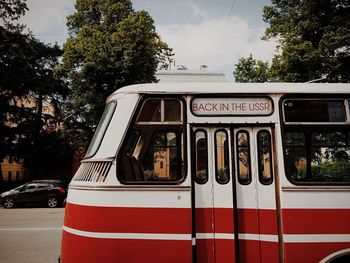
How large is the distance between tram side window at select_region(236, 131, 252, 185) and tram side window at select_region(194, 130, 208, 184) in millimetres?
442

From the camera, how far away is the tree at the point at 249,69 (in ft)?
A: 93.6

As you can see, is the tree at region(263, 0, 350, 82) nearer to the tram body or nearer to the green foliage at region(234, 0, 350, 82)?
the green foliage at region(234, 0, 350, 82)

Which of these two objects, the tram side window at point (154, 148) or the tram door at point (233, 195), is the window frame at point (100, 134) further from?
the tram door at point (233, 195)

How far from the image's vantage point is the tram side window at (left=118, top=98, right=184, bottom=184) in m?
4.26

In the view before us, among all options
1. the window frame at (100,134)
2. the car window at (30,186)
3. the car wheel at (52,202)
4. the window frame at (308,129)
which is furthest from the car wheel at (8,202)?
Answer: the window frame at (308,129)

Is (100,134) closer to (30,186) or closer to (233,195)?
(233,195)

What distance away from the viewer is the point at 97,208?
409cm

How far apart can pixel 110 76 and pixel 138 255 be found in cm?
2011

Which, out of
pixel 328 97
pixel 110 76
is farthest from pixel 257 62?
pixel 328 97

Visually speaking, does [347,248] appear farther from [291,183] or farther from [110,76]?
[110,76]

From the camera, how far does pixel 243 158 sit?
440cm

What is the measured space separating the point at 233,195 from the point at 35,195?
59.4 ft

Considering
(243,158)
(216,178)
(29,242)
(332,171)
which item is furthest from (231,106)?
(29,242)

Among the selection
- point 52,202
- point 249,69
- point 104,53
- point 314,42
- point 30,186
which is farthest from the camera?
point 249,69
